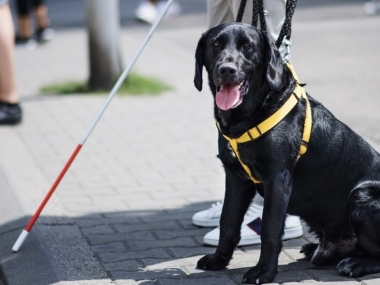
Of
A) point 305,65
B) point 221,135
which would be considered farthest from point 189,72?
point 221,135

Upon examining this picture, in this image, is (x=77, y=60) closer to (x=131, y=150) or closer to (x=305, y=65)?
(x=305, y=65)

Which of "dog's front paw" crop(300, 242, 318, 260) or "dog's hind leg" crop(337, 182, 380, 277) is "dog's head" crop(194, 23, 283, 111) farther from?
"dog's front paw" crop(300, 242, 318, 260)

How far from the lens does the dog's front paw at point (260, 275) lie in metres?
4.06

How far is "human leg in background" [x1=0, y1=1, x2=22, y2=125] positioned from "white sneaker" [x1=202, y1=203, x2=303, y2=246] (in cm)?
333

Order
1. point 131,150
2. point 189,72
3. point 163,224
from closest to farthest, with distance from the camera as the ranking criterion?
point 163,224 < point 131,150 < point 189,72

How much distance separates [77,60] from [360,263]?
7.32 metres

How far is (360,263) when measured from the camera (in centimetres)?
418

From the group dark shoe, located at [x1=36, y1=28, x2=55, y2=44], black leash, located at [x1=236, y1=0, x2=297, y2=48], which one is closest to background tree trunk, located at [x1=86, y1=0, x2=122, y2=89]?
dark shoe, located at [x1=36, y1=28, x2=55, y2=44]

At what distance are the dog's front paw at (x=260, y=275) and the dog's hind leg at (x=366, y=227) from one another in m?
0.37

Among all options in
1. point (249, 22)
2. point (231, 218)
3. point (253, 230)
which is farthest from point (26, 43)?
point (231, 218)

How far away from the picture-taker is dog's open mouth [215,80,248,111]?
3.92 m

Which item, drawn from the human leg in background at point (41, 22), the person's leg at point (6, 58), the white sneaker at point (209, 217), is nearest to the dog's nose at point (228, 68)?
Result: the white sneaker at point (209, 217)

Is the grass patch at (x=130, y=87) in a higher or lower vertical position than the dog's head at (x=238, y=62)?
lower

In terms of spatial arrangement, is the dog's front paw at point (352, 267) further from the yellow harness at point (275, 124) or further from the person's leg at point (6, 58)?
the person's leg at point (6, 58)
